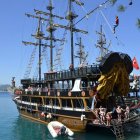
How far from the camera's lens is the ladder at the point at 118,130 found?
2548 cm

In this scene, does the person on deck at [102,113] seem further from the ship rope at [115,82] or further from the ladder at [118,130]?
the ship rope at [115,82]

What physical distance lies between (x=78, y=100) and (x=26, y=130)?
8.29m

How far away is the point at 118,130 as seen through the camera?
25500 millimetres

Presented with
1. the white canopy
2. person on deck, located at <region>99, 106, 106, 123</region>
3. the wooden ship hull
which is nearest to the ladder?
the wooden ship hull

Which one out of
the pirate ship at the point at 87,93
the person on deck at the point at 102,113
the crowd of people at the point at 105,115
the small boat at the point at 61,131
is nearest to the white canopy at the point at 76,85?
the pirate ship at the point at 87,93

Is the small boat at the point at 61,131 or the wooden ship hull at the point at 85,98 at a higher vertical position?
the wooden ship hull at the point at 85,98

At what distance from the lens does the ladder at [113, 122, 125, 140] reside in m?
25.5

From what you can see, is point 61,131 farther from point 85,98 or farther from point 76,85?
point 76,85

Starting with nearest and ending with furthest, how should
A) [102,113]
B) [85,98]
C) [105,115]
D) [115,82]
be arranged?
[102,113], [105,115], [85,98], [115,82]

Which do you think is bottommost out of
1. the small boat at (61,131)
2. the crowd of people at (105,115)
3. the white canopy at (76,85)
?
the small boat at (61,131)

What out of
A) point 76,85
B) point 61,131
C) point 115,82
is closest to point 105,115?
point 115,82

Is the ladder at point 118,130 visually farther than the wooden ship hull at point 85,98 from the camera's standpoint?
No

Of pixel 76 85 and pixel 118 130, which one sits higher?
pixel 76 85

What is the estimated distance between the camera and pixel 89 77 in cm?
2897
